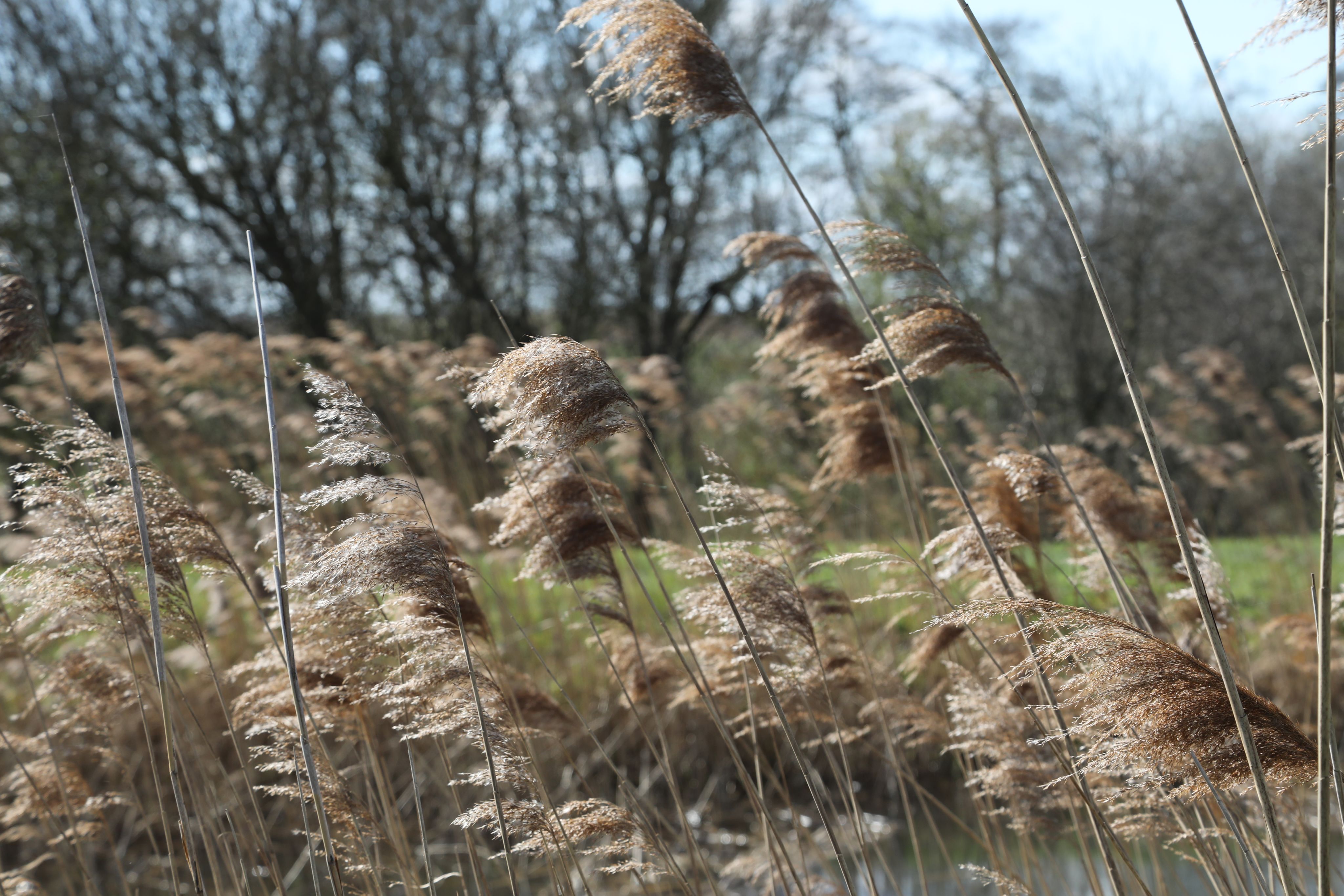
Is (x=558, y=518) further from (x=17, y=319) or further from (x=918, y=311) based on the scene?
(x=17, y=319)

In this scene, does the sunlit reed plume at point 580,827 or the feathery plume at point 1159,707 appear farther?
the sunlit reed plume at point 580,827

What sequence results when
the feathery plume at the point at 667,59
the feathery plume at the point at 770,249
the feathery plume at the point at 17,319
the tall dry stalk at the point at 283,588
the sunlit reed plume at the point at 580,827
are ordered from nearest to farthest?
1. the tall dry stalk at the point at 283,588
2. the sunlit reed plume at the point at 580,827
3. the feathery plume at the point at 667,59
4. the feathery plume at the point at 17,319
5. the feathery plume at the point at 770,249

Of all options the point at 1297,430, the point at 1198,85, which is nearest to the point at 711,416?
the point at 1297,430

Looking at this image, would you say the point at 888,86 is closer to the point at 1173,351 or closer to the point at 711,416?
the point at 1173,351

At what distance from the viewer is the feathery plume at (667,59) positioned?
2215 mm

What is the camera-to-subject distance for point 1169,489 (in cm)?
152

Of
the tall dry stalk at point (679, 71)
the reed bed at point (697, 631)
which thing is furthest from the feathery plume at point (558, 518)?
the tall dry stalk at point (679, 71)

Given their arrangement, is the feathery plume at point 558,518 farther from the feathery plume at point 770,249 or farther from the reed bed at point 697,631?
the feathery plume at point 770,249

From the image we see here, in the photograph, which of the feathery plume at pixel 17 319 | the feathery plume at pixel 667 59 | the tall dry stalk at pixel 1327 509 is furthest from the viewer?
the feathery plume at pixel 17 319

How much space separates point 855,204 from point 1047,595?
12012 mm

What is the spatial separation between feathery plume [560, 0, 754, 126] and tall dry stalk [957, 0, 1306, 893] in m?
0.76

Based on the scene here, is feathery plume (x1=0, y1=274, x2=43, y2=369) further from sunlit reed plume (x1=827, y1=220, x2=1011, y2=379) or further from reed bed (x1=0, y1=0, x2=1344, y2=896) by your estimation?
sunlit reed plume (x1=827, y1=220, x2=1011, y2=379)

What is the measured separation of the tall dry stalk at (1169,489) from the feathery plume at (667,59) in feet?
2.48

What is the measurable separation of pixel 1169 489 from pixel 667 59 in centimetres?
146
